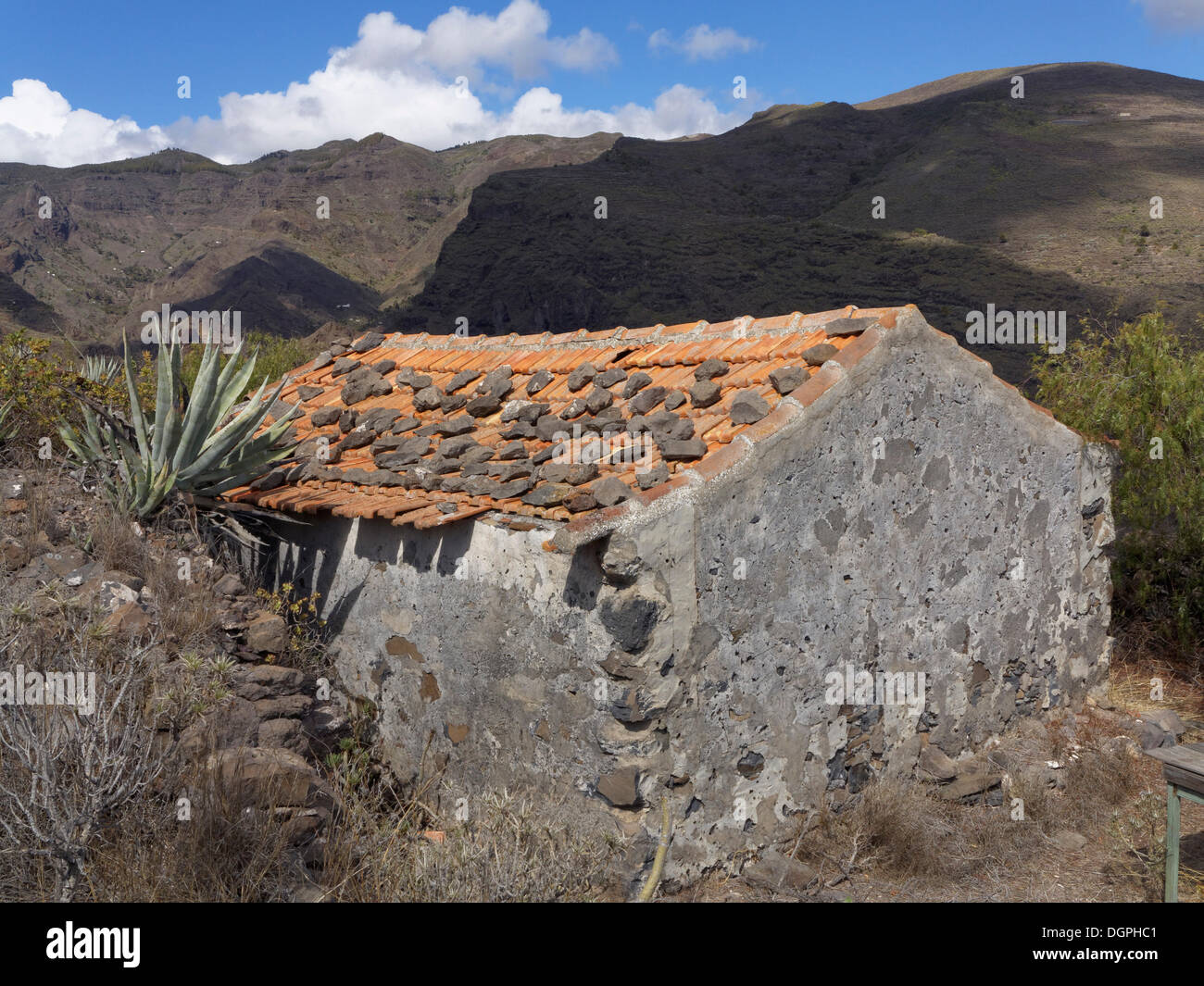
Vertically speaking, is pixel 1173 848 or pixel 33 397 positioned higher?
pixel 33 397

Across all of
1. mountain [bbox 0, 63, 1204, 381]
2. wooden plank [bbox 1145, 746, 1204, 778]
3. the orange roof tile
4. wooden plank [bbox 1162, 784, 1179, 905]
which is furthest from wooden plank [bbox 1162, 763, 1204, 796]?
mountain [bbox 0, 63, 1204, 381]

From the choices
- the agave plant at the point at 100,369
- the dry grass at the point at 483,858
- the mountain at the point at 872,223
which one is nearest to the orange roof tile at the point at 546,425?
the dry grass at the point at 483,858

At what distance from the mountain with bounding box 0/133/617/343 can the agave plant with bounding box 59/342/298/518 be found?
34188 millimetres

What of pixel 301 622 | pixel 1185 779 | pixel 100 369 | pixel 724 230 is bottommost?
pixel 1185 779

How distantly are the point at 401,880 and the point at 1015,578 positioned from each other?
14.2ft

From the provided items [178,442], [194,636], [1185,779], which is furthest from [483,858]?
[178,442]

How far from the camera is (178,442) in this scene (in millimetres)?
6117

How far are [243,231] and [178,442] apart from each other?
6586cm

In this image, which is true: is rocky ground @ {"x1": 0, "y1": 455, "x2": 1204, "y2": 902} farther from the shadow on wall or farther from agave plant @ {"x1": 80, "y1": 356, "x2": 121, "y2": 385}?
agave plant @ {"x1": 80, "y1": 356, "x2": 121, "y2": 385}

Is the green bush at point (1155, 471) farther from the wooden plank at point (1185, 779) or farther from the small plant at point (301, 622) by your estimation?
the small plant at point (301, 622)

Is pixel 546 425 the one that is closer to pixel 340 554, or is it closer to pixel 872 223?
pixel 340 554

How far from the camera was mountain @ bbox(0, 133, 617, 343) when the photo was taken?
5422cm

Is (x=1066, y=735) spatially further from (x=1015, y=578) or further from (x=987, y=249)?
(x=987, y=249)

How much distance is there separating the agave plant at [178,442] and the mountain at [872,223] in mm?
24676
